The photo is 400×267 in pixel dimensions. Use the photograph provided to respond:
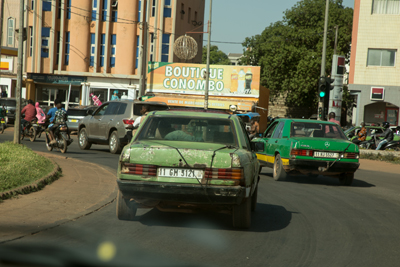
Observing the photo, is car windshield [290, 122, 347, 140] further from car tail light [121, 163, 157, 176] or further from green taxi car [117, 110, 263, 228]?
car tail light [121, 163, 157, 176]

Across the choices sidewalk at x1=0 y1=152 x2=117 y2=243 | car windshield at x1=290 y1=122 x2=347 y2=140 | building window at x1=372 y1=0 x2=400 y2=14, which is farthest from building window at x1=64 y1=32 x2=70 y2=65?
car windshield at x1=290 y1=122 x2=347 y2=140

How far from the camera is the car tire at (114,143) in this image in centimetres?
1817

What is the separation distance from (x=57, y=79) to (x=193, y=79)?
13515 millimetres

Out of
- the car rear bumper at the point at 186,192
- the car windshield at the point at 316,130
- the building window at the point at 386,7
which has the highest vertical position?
the building window at the point at 386,7

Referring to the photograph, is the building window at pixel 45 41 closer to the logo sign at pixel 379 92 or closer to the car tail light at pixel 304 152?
the logo sign at pixel 379 92

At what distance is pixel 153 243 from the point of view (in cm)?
571

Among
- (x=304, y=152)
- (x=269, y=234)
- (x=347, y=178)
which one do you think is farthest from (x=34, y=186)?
(x=347, y=178)

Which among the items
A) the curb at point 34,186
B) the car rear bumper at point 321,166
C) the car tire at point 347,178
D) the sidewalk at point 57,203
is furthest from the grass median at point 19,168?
the car tire at point 347,178

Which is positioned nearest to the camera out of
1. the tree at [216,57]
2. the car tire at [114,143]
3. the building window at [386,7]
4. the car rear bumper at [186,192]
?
the car rear bumper at [186,192]

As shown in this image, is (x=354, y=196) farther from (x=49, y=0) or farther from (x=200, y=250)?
(x=49, y=0)

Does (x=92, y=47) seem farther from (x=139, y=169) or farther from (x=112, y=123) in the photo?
(x=139, y=169)

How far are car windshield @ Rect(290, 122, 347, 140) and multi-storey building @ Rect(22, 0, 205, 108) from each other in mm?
32347

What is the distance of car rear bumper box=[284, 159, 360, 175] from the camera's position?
476 inches

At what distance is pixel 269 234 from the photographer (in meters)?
6.60
